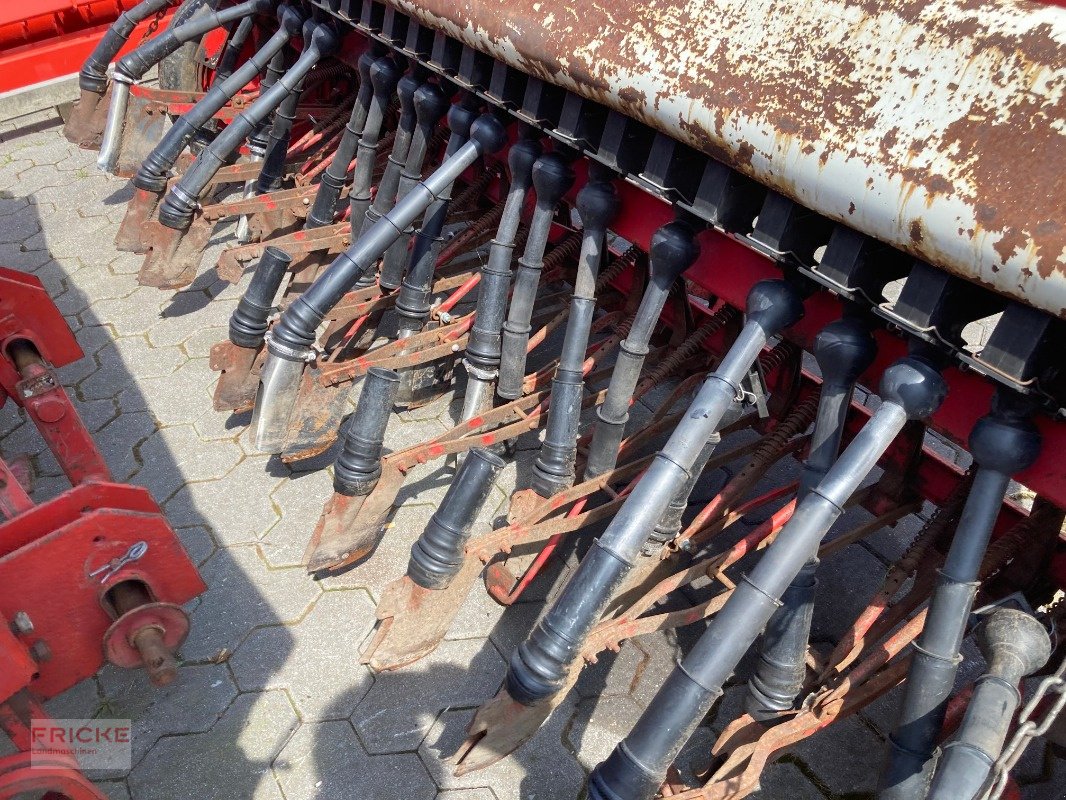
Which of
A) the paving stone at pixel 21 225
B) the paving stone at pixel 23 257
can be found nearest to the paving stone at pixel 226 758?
the paving stone at pixel 23 257

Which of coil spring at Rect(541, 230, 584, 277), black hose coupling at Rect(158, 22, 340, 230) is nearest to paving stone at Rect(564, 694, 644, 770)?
coil spring at Rect(541, 230, 584, 277)

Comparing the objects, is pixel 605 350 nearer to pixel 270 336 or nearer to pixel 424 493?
pixel 424 493

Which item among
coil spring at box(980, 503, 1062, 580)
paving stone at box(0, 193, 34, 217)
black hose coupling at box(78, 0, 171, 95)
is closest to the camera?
coil spring at box(980, 503, 1062, 580)

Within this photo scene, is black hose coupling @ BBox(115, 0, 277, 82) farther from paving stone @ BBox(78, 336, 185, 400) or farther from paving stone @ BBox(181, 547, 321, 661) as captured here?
paving stone @ BBox(181, 547, 321, 661)

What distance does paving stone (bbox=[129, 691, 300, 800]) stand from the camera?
2113 mm

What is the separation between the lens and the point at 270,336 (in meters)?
2.64

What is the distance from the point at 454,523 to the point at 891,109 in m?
Answer: 1.30

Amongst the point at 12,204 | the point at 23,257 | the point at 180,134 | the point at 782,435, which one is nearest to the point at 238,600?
the point at 782,435

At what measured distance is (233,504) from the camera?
9.62 feet

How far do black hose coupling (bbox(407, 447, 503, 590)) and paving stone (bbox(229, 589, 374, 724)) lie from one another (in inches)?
17.4

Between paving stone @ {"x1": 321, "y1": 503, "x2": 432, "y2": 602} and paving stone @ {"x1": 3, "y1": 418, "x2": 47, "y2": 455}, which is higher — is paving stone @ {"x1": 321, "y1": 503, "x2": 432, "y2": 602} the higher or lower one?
the higher one

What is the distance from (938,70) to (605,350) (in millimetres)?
1507

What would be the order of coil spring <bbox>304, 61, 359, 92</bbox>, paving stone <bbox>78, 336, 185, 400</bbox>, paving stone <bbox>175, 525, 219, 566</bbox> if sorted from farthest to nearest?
coil spring <bbox>304, 61, 359, 92</bbox>, paving stone <bbox>78, 336, 185, 400</bbox>, paving stone <bbox>175, 525, 219, 566</bbox>

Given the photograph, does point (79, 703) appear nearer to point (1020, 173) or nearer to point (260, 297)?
point (260, 297)
